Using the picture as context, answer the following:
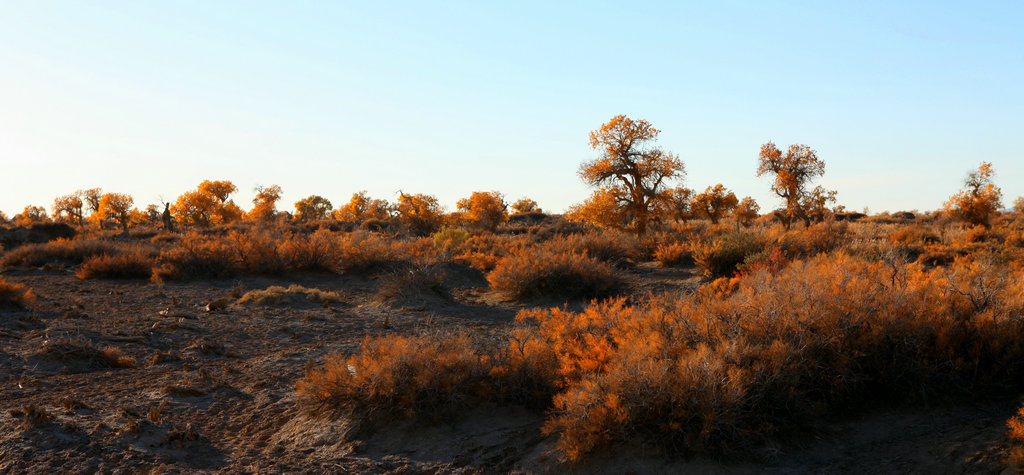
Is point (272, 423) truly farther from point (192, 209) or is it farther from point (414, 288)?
point (192, 209)

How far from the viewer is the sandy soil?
13.1ft

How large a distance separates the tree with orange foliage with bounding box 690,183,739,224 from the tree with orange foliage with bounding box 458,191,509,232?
1787 centimetres

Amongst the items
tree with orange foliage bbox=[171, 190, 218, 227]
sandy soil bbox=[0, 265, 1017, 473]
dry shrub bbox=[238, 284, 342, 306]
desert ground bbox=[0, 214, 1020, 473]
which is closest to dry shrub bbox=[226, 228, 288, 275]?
dry shrub bbox=[238, 284, 342, 306]

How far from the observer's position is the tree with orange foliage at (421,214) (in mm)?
35844

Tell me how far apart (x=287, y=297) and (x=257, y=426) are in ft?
23.2

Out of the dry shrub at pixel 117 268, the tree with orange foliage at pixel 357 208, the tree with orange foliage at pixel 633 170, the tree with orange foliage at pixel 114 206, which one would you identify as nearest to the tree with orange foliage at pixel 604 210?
the tree with orange foliage at pixel 633 170

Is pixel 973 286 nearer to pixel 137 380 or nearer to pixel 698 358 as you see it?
pixel 698 358

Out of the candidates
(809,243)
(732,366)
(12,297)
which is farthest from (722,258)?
(12,297)

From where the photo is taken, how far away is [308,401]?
18.5ft

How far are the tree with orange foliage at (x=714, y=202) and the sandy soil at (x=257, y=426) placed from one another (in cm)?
3780

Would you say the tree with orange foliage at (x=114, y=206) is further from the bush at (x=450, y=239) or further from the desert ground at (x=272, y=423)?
the desert ground at (x=272, y=423)

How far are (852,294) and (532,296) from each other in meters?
8.21

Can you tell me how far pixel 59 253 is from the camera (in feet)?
67.5

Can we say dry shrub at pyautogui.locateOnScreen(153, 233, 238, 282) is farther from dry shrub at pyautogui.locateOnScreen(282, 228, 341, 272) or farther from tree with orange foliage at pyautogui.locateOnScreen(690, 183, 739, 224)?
tree with orange foliage at pyautogui.locateOnScreen(690, 183, 739, 224)
